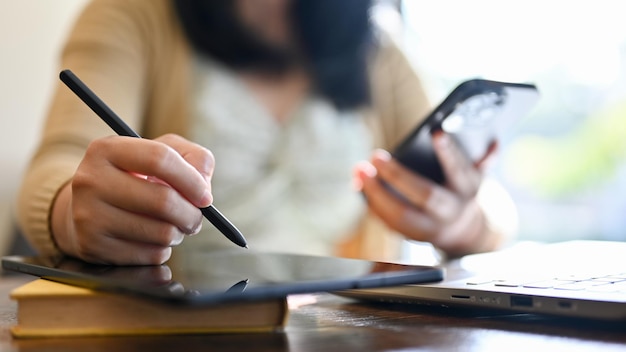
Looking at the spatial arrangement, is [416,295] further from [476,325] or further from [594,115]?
[594,115]

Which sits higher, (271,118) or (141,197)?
(271,118)

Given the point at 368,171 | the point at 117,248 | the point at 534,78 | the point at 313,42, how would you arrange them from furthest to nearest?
the point at 534,78 → the point at 313,42 → the point at 368,171 → the point at 117,248

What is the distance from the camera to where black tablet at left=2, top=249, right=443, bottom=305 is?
12.5 inches

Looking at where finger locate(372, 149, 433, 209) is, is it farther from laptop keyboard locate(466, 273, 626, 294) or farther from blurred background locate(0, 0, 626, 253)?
blurred background locate(0, 0, 626, 253)

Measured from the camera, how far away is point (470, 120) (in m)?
0.71

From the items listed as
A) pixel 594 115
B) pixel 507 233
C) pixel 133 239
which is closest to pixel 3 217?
pixel 507 233

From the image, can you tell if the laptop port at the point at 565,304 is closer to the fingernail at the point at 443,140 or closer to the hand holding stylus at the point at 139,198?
the hand holding stylus at the point at 139,198

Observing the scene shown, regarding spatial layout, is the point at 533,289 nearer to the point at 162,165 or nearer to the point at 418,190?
the point at 162,165

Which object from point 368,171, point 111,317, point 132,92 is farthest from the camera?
point 132,92

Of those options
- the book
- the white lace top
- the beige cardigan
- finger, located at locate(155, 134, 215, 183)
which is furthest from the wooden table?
the white lace top

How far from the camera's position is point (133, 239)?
0.46 meters

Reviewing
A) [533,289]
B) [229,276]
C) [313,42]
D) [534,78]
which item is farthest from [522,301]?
[534,78]

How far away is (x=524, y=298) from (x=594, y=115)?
1.54 meters

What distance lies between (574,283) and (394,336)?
5.2 inches
